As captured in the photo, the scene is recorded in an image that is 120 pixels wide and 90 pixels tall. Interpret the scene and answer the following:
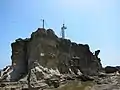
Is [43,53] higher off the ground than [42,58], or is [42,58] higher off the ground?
[43,53]

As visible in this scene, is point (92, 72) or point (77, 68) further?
point (92, 72)

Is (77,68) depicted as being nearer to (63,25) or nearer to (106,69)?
(63,25)

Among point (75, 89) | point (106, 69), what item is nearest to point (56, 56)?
point (75, 89)

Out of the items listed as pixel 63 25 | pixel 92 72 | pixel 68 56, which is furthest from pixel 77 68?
pixel 63 25

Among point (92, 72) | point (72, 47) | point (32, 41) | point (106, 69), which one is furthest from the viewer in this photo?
point (106, 69)

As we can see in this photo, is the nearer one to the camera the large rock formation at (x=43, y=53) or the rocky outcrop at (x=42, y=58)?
the rocky outcrop at (x=42, y=58)

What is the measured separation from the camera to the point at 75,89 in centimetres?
3328

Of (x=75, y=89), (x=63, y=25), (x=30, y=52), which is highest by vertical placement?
(x=63, y=25)

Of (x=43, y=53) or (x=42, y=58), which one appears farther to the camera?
(x=43, y=53)

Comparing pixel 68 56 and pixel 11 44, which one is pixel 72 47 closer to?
pixel 68 56

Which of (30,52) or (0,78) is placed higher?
(30,52)

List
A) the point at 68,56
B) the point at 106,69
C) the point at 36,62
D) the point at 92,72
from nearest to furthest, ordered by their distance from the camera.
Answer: the point at 36,62
the point at 68,56
the point at 92,72
the point at 106,69

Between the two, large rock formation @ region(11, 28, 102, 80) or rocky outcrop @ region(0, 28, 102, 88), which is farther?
large rock formation @ region(11, 28, 102, 80)

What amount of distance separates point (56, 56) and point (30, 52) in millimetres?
6428
